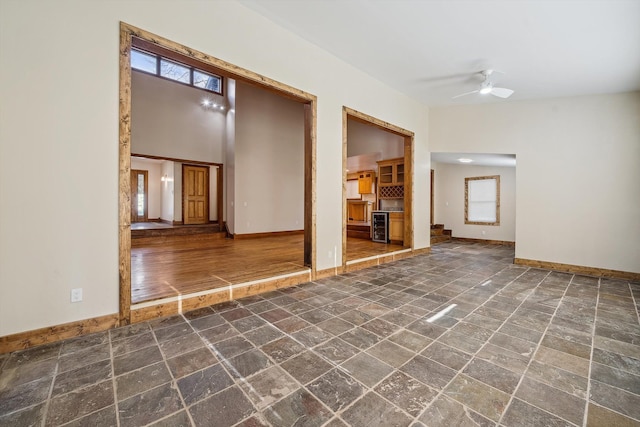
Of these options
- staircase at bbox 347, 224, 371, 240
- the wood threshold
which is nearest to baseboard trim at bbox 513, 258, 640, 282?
staircase at bbox 347, 224, 371, 240

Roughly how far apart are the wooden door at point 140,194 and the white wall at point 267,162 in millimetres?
7168

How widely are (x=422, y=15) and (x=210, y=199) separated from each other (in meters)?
9.66

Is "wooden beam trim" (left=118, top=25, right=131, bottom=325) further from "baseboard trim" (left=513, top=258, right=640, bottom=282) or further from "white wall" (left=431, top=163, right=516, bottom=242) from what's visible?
"white wall" (left=431, top=163, right=516, bottom=242)

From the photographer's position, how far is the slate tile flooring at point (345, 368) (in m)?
1.46

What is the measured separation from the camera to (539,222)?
5.38 meters

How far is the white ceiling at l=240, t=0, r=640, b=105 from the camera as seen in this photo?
307 cm

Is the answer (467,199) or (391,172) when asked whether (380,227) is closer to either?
(391,172)

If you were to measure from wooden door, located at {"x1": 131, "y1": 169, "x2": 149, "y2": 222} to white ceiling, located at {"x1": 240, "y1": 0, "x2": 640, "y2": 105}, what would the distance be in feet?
38.4

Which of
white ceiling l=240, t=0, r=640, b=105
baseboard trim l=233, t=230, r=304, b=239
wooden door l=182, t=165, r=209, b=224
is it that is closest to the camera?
white ceiling l=240, t=0, r=640, b=105

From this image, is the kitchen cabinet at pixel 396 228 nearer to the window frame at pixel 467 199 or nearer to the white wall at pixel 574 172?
the white wall at pixel 574 172

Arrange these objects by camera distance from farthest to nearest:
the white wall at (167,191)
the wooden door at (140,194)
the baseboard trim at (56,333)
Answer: the wooden door at (140,194) → the white wall at (167,191) → the baseboard trim at (56,333)

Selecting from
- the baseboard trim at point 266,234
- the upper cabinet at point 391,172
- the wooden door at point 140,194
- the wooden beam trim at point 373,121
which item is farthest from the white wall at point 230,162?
the wooden door at point 140,194

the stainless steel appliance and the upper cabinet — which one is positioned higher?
the upper cabinet

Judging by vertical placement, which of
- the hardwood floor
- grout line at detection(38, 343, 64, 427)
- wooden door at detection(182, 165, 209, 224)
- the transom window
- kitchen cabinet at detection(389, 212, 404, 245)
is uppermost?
the transom window
